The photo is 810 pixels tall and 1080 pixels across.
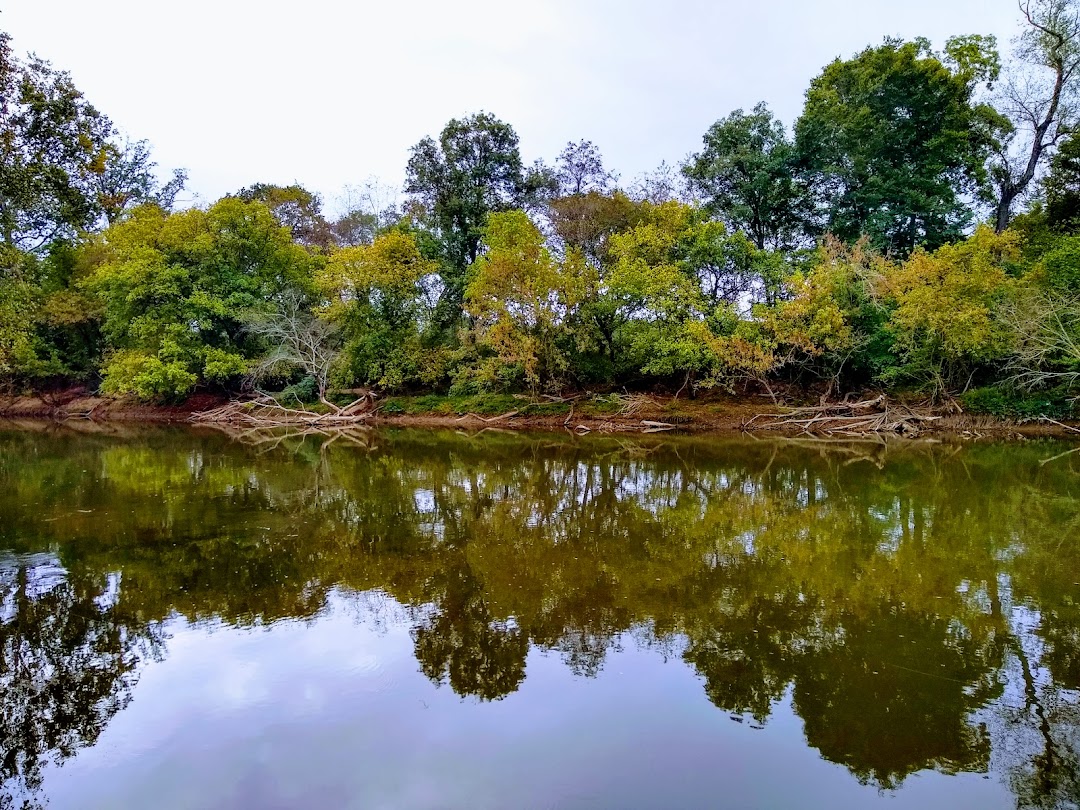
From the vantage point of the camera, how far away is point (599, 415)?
28.7 metres

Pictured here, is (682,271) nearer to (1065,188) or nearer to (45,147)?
(1065,188)

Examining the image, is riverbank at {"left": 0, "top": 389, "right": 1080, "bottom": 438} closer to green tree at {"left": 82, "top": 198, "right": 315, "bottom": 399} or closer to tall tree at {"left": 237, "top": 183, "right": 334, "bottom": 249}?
green tree at {"left": 82, "top": 198, "right": 315, "bottom": 399}

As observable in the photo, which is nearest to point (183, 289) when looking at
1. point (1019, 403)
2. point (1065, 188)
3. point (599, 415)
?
point (599, 415)

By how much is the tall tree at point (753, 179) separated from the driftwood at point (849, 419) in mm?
10307

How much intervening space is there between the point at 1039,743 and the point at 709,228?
2579 centimetres

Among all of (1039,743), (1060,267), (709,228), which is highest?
(709,228)

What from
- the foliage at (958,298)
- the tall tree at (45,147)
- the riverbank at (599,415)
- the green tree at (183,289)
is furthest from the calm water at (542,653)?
the green tree at (183,289)

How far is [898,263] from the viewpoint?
29.1 meters

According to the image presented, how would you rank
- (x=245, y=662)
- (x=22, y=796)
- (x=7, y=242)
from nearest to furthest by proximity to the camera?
(x=22, y=796) < (x=245, y=662) < (x=7, y=242)

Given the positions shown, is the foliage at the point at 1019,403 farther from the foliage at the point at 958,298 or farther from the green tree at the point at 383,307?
the green tree at the point at 383,307

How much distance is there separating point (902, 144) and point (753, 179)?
6.91 metres

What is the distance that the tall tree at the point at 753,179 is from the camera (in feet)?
100

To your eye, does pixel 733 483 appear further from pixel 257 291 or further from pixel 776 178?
pixel 257 291

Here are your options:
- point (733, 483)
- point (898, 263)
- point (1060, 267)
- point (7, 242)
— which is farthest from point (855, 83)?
point (7, 242)
